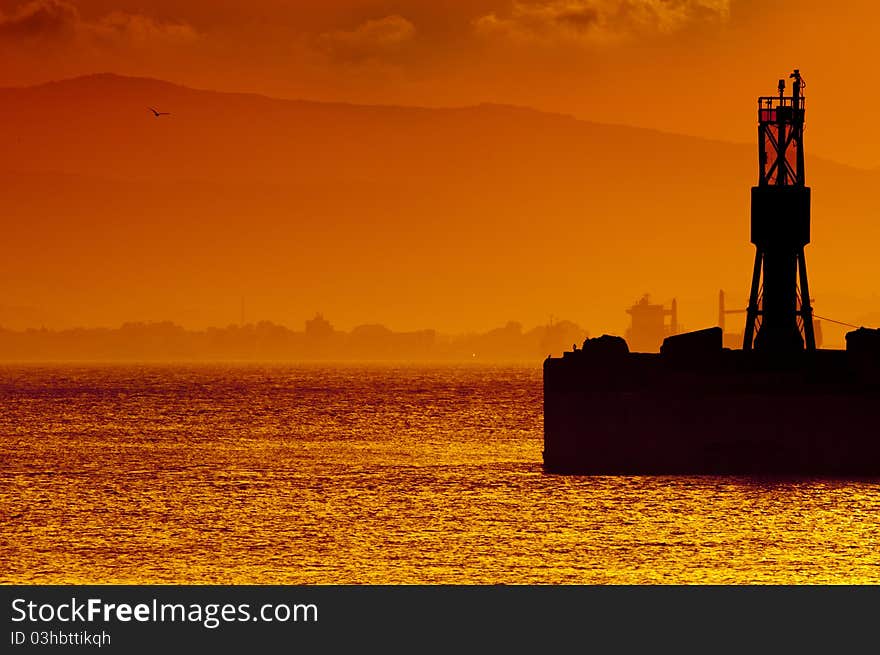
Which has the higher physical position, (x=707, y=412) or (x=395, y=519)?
(x=707, y=412)

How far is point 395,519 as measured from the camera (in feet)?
165

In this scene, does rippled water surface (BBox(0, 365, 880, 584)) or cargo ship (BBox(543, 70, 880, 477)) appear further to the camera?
cargo ship (BBox(543, 70, 880, 477))

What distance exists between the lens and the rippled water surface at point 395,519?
39.1 metres

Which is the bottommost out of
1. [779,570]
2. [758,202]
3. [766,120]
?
[779,570]

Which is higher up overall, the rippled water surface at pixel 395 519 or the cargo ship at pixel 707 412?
the cargo ship at pixel 707 412

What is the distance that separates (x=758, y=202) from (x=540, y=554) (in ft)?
99.4

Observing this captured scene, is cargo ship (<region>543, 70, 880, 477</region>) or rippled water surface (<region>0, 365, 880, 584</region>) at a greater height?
cargo ship (<region>543, 70, 880, 477</region>)

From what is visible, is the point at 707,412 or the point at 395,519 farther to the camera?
the point at 707,412

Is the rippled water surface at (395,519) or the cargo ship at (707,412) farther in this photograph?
the cargo ship at (707,412)

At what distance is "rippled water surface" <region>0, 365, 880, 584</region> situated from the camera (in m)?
39.1
